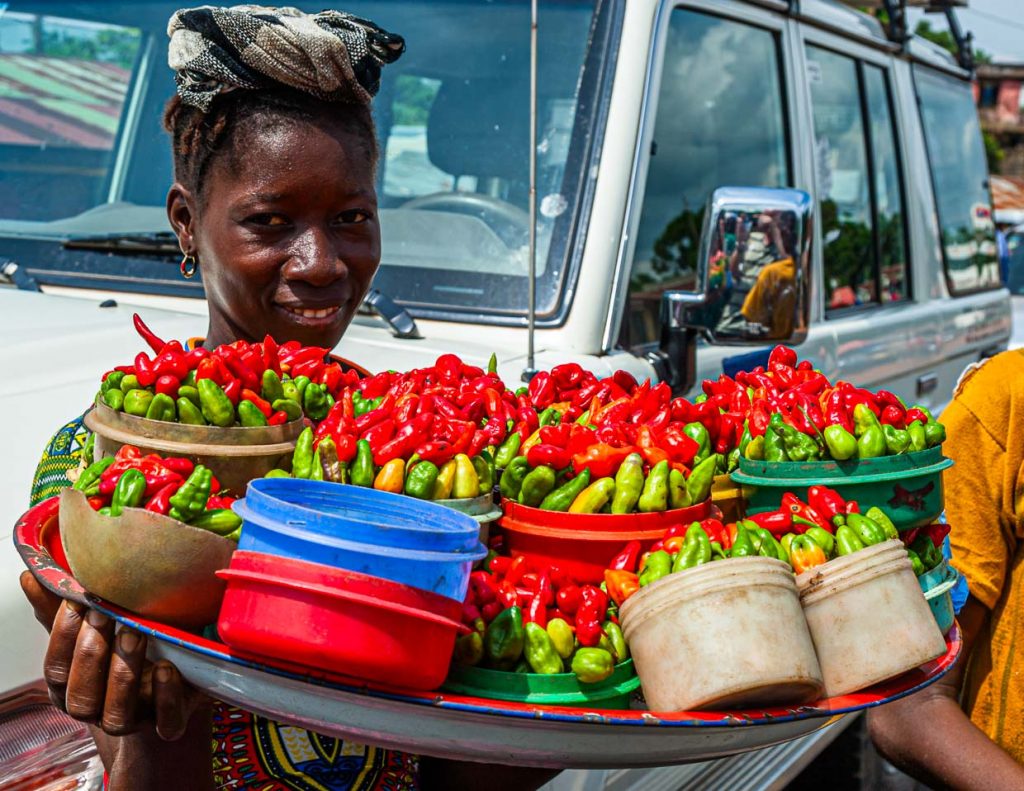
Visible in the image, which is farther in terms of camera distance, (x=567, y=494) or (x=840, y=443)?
(x=840, y=443)

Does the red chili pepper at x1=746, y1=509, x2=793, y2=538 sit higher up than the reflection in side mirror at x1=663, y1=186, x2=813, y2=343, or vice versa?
the reflection in side mirror at x1=663, y1=186, x2=813, y2=343

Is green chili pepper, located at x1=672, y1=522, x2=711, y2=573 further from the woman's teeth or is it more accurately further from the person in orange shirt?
the person in orange shirt

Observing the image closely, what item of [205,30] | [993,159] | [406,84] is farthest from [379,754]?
[993,159]

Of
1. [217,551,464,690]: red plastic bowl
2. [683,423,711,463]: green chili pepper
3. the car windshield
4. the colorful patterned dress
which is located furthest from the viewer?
the car windshield

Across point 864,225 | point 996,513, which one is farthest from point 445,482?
point 864,225

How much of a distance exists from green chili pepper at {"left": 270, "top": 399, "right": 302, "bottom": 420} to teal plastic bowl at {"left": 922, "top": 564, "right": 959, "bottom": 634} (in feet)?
2.82

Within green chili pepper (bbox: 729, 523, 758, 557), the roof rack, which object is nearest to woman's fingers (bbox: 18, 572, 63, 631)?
green chili pepper (bbox: 729, 523, 758, 557)

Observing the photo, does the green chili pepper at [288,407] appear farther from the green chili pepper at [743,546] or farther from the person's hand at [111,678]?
the green chili pepper at [743,546]

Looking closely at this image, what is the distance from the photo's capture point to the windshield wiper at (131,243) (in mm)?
3029

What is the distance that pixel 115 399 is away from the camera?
1522mm

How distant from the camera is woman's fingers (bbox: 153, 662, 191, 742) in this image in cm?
138

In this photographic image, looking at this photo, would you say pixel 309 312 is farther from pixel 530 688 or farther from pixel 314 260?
pixel 530 688

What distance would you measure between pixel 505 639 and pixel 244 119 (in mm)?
1082

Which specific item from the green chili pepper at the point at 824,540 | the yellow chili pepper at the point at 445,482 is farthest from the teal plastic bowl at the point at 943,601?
the yellow chili pepper at the point at 445,482
